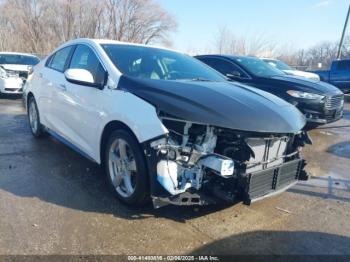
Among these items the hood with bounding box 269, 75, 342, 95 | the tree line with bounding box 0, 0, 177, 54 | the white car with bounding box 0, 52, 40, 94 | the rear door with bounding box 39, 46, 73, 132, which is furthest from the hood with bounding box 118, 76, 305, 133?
the tree line with bounding box 0, 0, 177, 54

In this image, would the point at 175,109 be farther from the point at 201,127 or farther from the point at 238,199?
the point at 238,199

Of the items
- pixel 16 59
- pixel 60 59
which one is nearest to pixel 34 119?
pixel 60 59

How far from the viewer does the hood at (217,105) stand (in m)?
3.11

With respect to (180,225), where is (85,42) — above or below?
above

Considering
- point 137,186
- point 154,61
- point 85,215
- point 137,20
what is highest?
point 137,20

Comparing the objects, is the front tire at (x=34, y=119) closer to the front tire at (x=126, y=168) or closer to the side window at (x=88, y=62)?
the side window at (x=88, y=62)

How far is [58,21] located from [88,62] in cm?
3653

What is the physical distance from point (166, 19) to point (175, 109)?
42.1 meters

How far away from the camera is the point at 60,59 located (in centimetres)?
518

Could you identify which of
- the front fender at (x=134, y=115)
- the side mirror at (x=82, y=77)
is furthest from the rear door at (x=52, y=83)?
the front fender at (x=134, y=115)

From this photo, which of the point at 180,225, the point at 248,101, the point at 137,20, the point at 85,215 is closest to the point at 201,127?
the point at 248,101

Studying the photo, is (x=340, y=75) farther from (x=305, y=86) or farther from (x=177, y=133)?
(x=177, y=133)

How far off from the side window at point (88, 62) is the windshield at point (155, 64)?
0.17 m

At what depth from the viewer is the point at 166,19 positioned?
43.1 m
